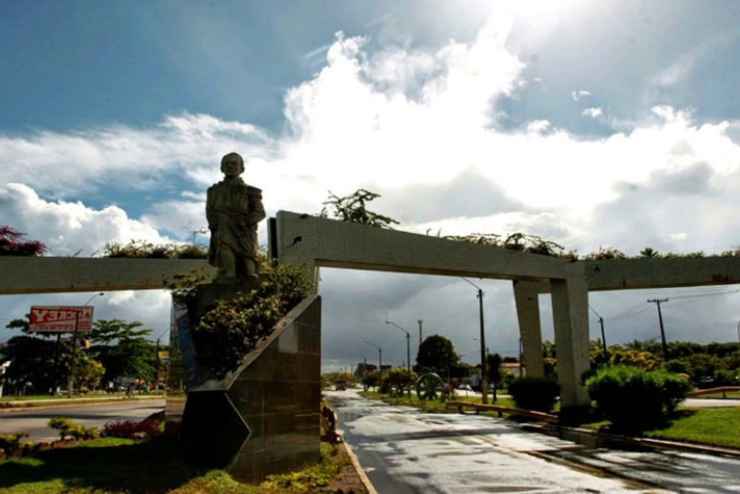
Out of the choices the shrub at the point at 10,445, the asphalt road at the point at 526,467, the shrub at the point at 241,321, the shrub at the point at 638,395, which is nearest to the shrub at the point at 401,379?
the shrub at the point at 638,395

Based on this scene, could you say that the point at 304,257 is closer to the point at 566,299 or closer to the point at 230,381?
the point at 230,381

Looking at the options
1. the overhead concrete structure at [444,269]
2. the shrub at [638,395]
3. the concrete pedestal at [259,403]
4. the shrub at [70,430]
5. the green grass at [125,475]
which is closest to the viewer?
the green grass at [125,475]

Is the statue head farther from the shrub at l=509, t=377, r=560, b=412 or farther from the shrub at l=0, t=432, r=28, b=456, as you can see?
the shrub at l=509, t=377, r=560, b=412

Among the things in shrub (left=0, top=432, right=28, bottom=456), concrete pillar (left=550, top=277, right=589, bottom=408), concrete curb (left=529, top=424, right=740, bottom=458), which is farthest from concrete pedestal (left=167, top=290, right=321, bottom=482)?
concrete pillar (left=550, top=277, right=589, bottom=408)

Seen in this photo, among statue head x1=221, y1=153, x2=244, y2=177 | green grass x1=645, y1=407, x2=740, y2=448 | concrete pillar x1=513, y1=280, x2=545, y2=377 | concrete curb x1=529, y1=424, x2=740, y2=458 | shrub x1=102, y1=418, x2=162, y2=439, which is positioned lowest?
concrete curb x1=529, y1=424, x2=740, y2=458

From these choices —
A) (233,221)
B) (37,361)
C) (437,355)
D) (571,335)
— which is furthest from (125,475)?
(437,355)

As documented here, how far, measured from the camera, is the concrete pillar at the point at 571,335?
74.4 ft

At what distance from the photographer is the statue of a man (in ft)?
35.4

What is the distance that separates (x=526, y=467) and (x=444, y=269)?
8578 millimetres

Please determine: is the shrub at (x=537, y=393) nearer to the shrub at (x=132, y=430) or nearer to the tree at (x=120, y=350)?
the shrub at (x=132, y=430)

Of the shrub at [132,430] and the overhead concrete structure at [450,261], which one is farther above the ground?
the overhead concrete structure at [450,261]

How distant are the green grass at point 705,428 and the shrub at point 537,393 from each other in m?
6.94

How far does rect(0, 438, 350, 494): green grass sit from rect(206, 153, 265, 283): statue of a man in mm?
3105

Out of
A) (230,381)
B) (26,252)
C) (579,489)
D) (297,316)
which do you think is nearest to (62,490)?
(230,381)
